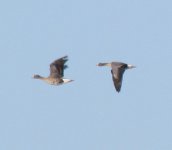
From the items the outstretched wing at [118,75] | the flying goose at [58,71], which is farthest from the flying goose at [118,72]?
the flying goose at [58,71]

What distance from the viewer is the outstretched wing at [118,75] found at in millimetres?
51875

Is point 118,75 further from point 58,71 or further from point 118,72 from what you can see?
point 58,71

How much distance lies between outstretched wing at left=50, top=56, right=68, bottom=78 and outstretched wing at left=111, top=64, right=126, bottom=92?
3.57 m

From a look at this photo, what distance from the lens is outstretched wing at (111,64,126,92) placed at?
170ft

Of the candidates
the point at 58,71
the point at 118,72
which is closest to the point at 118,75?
the point at 118,72

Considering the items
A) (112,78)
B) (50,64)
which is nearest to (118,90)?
(112,78)

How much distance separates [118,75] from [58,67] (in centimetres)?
400

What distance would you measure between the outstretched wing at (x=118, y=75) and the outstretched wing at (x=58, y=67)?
3.57 m

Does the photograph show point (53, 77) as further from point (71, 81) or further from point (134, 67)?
point (134, 67)

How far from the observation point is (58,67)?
50.2 meters

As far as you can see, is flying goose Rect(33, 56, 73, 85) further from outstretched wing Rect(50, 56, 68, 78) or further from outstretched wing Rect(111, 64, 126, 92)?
outstretched wing Rect(111, 64, 126, 92)

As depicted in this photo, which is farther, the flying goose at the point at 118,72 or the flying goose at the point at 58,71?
the flying goose at the point at 118,72

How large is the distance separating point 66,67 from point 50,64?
1.01m

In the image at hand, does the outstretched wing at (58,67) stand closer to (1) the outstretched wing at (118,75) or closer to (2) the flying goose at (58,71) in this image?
(2) the flying goose at (58,71)
